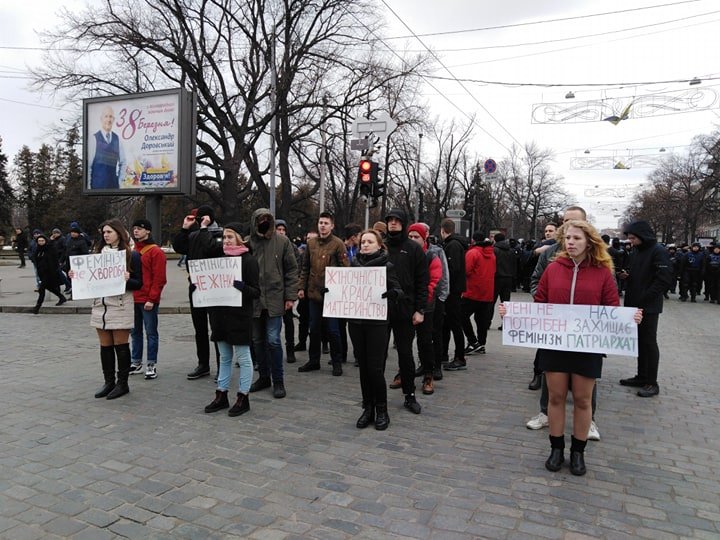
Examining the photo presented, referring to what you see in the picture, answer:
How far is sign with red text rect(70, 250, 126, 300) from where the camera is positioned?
550cm

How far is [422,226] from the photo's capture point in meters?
6.02

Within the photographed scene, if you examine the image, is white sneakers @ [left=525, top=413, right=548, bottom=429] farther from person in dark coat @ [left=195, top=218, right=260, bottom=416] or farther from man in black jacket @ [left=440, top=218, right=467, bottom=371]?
person in dark coat @ [left=195, top=218, right=260, bottom=416]

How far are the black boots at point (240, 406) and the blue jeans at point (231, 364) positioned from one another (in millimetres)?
52

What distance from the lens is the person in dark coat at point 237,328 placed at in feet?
16.2

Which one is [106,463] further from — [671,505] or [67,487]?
[671,505]

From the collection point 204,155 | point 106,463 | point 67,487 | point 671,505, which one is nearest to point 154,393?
point 106,463

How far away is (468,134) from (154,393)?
43.5m

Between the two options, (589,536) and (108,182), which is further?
(108,182)

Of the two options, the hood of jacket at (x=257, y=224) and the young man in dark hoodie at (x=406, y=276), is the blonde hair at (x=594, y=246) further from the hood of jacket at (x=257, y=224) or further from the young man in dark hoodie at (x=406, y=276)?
the hood of jacket at (x=257, y=224)

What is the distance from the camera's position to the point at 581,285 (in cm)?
388

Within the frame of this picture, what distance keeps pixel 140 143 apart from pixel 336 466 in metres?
10.9

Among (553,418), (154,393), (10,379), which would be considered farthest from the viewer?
(10,379)

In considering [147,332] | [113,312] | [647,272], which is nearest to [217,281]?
[113,312]

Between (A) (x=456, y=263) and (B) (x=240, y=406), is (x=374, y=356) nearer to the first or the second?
(B) (x=240, y=406)
